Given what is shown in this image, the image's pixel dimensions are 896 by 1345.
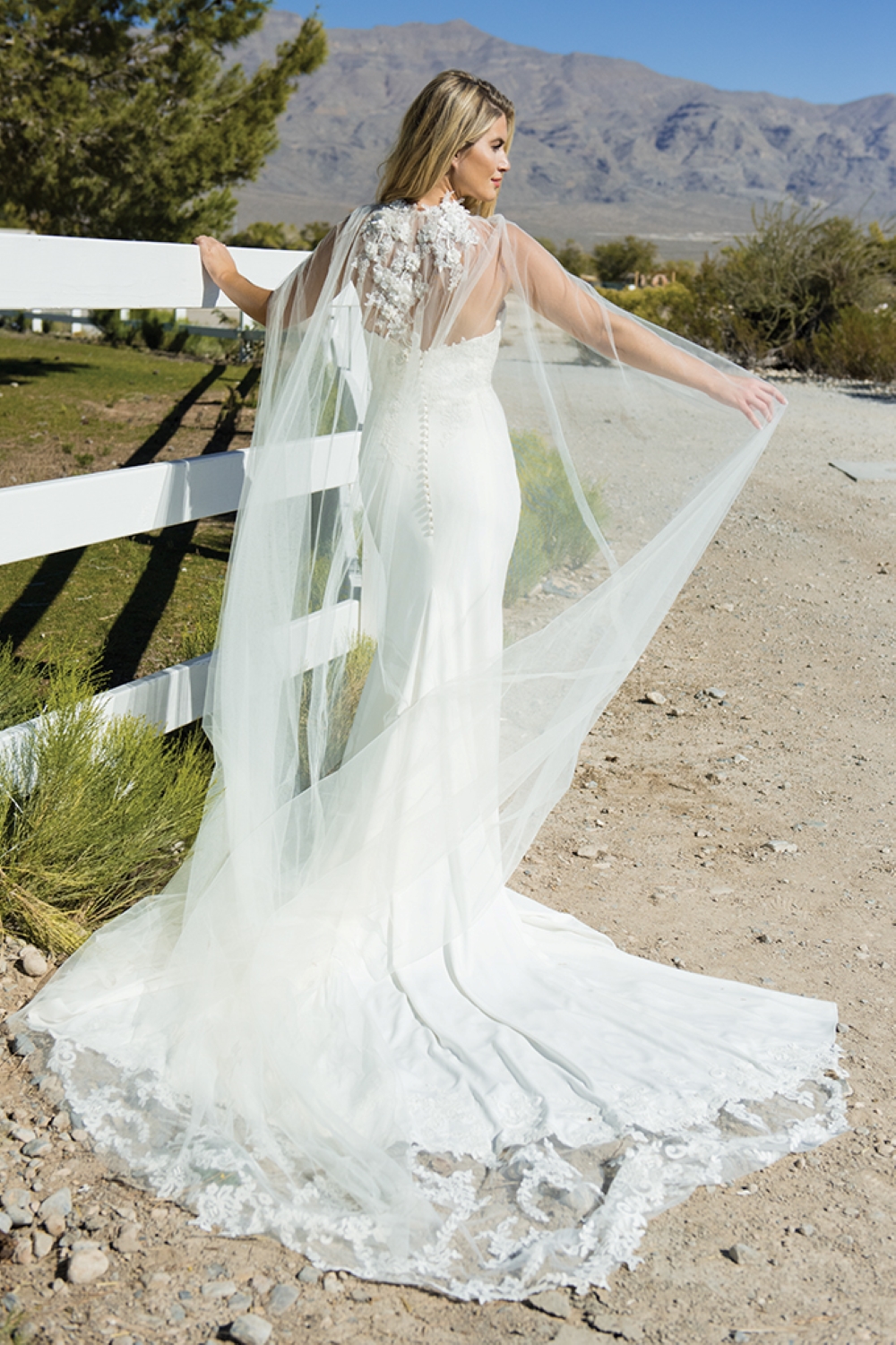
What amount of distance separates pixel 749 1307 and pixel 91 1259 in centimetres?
111

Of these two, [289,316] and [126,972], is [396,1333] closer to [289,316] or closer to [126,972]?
[126,972]

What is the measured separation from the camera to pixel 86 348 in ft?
44.8

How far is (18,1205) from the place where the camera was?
2.10m

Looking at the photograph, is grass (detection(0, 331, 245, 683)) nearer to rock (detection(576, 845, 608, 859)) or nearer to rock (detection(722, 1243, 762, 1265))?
rock (detection(576, 845, 608, 859))

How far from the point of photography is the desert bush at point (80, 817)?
2814mm

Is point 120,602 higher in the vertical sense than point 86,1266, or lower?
higher

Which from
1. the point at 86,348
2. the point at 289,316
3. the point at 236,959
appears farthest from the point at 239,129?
the point at 236,959

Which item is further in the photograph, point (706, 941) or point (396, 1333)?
point (706, 941)

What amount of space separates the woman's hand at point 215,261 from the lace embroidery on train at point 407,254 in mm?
603

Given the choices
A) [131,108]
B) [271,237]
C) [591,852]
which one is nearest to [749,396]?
[591,852]

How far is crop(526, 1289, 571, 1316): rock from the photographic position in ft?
6.34

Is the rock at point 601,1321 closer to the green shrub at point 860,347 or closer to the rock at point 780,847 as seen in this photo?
the rock at point 780,847

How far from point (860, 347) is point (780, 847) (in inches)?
449

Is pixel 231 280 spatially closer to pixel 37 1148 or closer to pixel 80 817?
pixel 80 817
